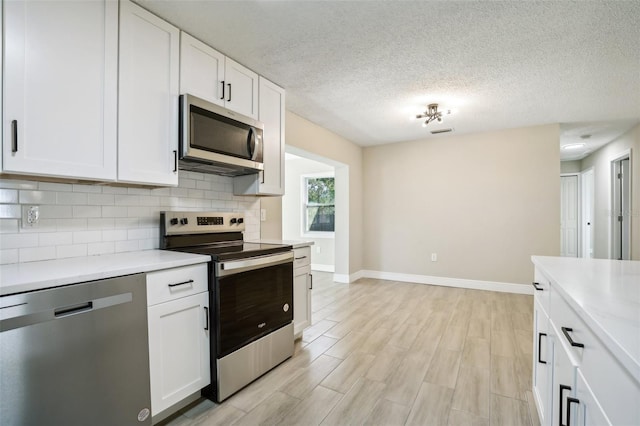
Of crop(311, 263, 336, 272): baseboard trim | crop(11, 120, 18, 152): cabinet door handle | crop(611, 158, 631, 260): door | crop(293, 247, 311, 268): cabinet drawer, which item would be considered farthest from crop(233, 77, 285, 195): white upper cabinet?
crop(611, 158, 631, 260): door

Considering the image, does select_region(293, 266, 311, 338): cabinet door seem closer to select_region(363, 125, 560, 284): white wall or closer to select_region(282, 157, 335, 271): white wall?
select_region(363, 125, 560, 284): white wall

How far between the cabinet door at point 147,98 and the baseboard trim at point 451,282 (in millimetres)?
3809

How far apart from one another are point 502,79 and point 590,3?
99cm

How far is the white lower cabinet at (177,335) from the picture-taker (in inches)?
61.0

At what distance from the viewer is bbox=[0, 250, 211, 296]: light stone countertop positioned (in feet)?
3.74

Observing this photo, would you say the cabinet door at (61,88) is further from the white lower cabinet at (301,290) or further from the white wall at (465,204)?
the white wall at (465,204)

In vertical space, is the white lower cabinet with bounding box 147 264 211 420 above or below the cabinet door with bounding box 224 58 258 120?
below

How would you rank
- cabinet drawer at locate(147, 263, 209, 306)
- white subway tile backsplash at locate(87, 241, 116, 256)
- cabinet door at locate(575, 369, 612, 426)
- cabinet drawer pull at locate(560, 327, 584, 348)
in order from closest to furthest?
cabinet door at locate(575, 369, 612, 426), cabinet drawer pull at locate(560, 327, 584, 348), cabinet drawer at locate(147, 263, 209, 306), white subway tile backsplash at locate(87, 241, 116, 256)

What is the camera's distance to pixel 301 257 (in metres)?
2.69

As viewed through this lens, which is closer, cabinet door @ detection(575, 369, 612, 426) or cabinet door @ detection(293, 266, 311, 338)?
cabinet door @ detection(575, 369, 612, 426)

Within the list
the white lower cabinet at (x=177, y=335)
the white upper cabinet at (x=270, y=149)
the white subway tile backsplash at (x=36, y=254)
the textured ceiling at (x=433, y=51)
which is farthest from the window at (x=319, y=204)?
the white subway tile backsplash at (x=36, y=254)

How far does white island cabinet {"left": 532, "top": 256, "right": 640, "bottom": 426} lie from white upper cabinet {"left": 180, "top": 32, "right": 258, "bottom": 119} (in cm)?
225

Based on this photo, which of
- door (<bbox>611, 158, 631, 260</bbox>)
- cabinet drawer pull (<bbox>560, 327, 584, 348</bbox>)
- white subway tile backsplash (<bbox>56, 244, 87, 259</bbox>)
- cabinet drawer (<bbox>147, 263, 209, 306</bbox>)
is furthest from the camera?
door (<bbox>611, 158, 631, 260</bbox>)

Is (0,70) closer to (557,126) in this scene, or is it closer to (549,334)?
(549,334)
